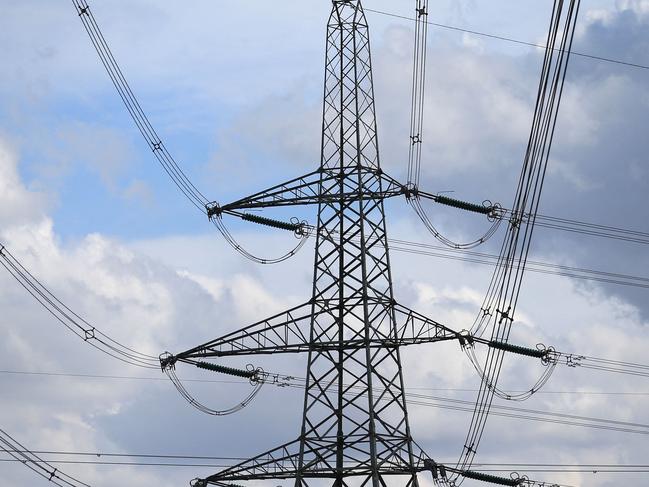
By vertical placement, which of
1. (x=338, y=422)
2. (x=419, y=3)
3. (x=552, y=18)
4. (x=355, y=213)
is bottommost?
(x=552, y=18)

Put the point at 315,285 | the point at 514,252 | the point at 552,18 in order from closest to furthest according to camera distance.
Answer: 1. the point at 552,18
2. the point at 514,252
3. the point at 315,285

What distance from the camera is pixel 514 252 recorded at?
5225 centimetres

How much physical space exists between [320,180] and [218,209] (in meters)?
6.22

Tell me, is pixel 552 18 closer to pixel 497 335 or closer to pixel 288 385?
pixel 497 335

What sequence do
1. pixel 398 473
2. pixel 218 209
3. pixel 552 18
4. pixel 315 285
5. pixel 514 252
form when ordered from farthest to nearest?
pixel 218 209 → pixel 315 285 → pixel 398 473 → pixel 514 252 → pixel 552 18

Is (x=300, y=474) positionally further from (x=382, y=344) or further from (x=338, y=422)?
(x=382, y=344)

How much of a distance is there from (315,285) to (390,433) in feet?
27.2

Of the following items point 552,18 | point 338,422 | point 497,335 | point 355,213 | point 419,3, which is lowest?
point 552,18

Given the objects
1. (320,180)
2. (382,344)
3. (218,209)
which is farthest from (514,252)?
(218,209)

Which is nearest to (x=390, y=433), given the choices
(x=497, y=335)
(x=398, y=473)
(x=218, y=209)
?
(x=398, y=473)

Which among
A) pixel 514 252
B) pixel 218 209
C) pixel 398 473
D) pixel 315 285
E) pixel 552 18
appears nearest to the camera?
pixel 552 18

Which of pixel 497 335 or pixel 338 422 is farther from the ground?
pixel 497 335

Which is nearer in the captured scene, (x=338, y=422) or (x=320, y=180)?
(x=338, y=422)

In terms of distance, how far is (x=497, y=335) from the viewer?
62.1 m
